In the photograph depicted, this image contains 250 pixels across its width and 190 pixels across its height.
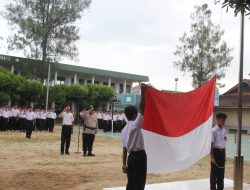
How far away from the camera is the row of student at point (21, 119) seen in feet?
90.9

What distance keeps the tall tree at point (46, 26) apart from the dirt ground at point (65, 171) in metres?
27.6

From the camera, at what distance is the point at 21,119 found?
2858cm

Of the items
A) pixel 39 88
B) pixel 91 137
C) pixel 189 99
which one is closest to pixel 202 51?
pixel 39 88

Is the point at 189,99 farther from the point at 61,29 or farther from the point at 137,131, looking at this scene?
the point at 61,29

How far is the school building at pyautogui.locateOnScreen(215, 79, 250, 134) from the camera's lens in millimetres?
46075

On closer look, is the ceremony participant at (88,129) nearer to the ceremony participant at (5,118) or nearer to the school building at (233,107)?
the ceremony participant at (5,118)

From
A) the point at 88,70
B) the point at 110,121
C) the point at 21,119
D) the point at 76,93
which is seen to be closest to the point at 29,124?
the point at 21,119

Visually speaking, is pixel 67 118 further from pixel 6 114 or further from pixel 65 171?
pixel 6 114

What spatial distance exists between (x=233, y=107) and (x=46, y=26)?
73.6ft

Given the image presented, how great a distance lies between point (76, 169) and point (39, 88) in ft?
93.5

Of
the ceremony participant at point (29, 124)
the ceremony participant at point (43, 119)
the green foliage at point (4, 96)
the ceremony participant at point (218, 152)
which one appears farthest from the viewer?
the green foliage at point (4, 96)

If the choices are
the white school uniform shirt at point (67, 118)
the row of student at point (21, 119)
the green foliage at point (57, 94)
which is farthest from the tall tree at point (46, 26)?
the white school uniform shirt at point (67, 118)

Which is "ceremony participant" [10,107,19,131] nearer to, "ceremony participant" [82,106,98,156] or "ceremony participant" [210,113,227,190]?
"ceremony participant" [82,106,98,156]

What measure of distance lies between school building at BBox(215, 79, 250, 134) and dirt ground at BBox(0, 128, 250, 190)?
31085mm
